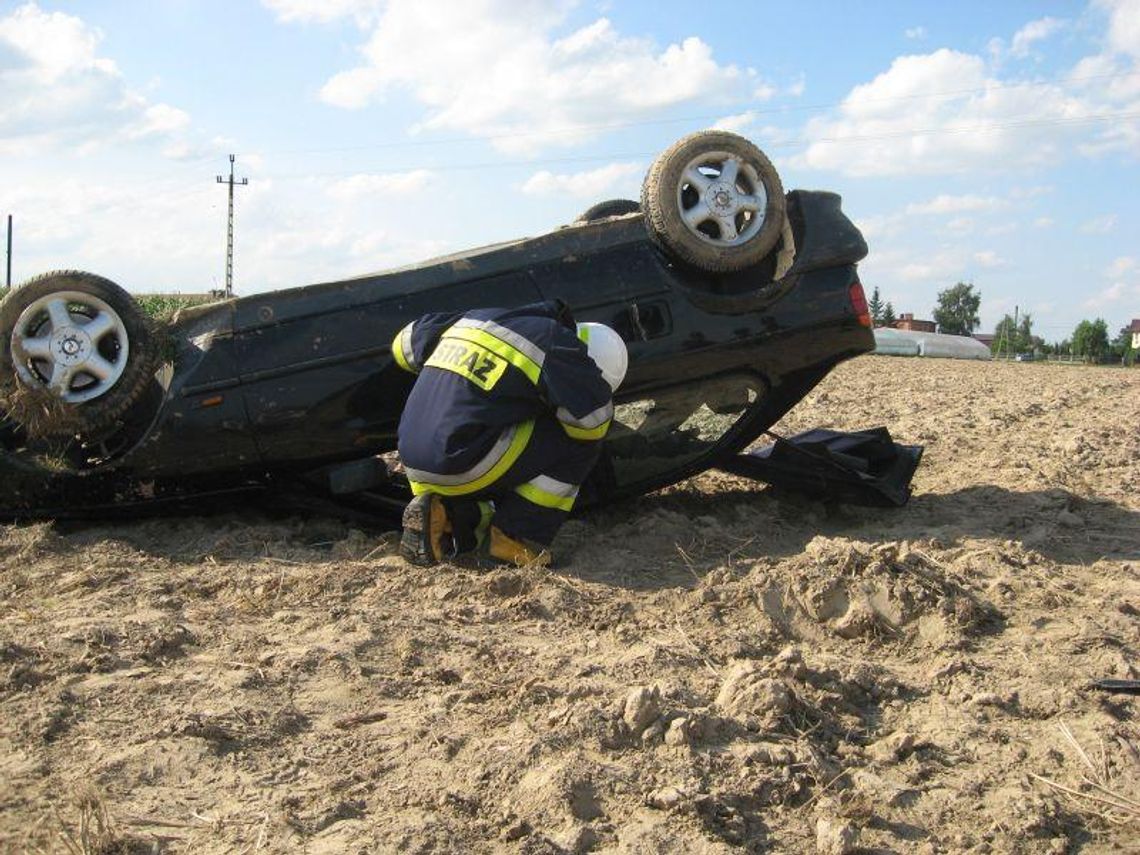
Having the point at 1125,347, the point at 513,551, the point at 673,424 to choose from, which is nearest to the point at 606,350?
the point at 673,424

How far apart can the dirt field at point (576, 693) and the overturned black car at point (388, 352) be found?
0.31 metres

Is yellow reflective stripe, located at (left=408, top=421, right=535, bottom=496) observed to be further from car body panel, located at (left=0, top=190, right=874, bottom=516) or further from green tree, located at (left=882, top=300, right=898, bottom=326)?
green tree, located at (left=882, top=300, right=898, bottom=326)

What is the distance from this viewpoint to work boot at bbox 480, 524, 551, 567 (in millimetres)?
4738

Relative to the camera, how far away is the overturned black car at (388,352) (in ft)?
16.4

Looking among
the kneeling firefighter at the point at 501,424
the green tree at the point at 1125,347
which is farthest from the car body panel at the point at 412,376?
the green tree at the point at 1125,347

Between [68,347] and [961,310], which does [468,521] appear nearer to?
[68,347]

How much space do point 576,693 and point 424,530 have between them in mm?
1549

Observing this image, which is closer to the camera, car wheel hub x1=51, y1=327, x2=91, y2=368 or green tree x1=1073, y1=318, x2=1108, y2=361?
car wheel hub x1=51, y1=327, x2=91, y2=368

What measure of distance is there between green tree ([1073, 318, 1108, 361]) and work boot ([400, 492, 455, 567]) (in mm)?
73721

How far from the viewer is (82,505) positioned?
524 cm

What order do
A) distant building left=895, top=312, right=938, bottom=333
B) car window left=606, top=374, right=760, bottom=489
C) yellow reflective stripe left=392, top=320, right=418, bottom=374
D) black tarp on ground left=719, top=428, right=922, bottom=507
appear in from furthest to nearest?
distant building left=895, top=312, right=938, bottom=333 < black tarp on ground left=719, top=428, right=922, bottom=507 < car window left=606, top=374, right=760, bottom=489 < yellow reflective stripe left=392, top=320, right=418, bottom=374

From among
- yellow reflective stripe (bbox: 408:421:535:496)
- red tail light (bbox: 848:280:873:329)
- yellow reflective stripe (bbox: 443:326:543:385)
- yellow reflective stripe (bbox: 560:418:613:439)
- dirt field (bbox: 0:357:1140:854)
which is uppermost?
red tail light (bbox: 848:280:873:329)

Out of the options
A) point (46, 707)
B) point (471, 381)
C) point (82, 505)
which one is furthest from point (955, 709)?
point (82, 505)

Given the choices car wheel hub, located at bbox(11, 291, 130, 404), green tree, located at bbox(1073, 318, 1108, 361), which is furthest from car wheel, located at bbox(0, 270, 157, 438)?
green tree, located at bbox(1073, 318, 1108, 361)
